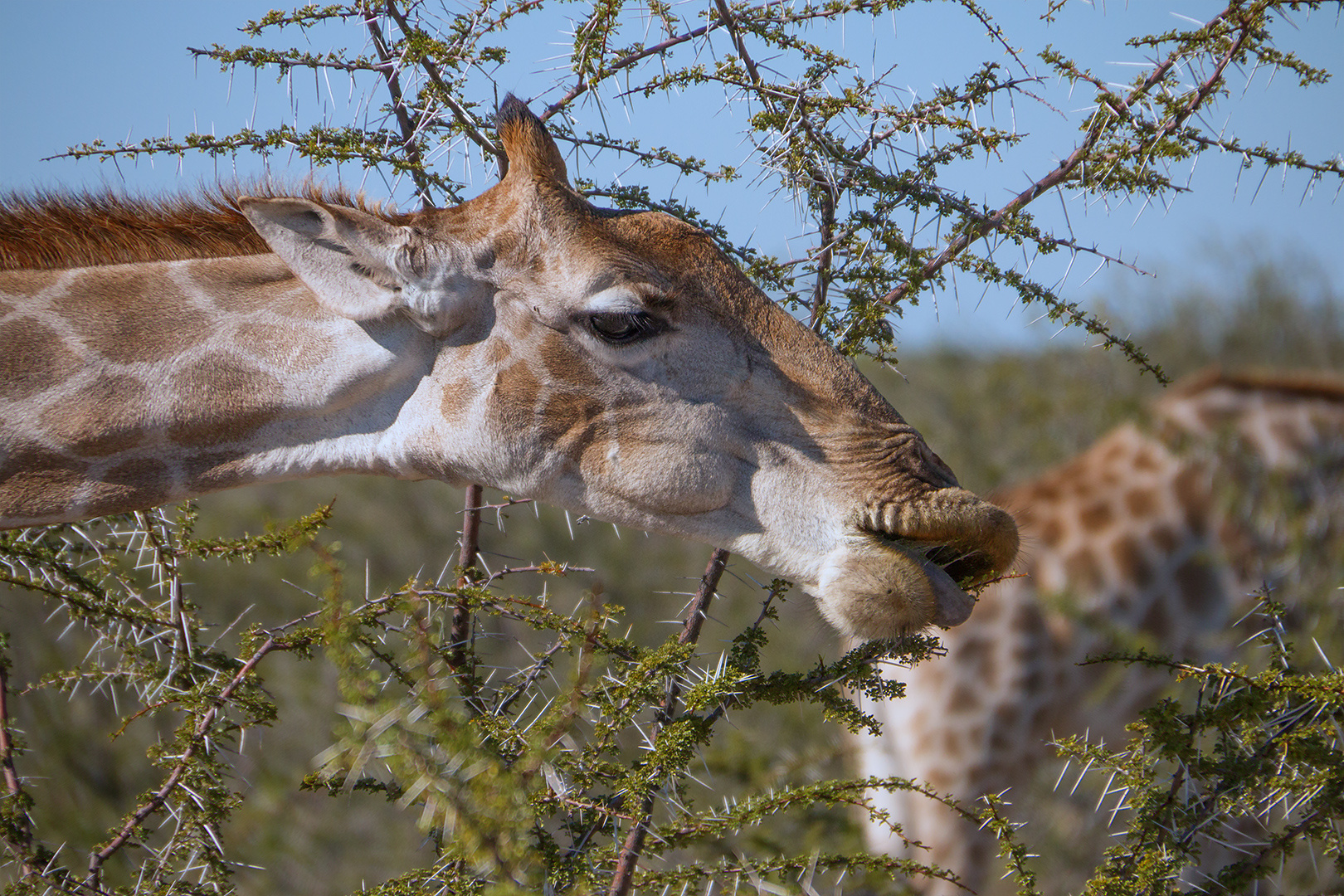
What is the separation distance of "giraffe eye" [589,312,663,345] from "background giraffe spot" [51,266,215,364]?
1.02m

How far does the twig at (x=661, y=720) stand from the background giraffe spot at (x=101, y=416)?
1479 millimetres

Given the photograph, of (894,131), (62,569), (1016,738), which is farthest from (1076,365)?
(62,569)

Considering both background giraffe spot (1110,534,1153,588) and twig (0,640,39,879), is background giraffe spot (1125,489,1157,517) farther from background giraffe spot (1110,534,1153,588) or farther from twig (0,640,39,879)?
twig (0,640,39,879)

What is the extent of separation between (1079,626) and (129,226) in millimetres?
4193

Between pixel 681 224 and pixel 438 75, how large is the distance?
30.8 inches

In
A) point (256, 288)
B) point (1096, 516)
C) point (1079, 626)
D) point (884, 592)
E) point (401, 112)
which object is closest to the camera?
point (884, 592)

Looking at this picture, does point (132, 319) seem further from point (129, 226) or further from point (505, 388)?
point (505, 388)

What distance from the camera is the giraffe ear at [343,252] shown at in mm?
2486

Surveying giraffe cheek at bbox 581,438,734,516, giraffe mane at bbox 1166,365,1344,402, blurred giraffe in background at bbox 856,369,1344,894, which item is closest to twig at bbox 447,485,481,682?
giraffe cheek at bbox 581,438,734,516

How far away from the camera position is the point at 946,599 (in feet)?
7.74

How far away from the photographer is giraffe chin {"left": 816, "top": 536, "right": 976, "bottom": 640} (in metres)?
2.31

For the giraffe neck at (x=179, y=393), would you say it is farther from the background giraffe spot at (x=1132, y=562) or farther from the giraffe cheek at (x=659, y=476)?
the background giraffe spot at (x=1132, y=562)

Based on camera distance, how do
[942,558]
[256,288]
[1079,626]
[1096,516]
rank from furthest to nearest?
1. [1096,516]
2. [1079,626]
3. [256,288]
4. [942,558]

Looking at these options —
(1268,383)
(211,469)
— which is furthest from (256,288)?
(1268,383)
